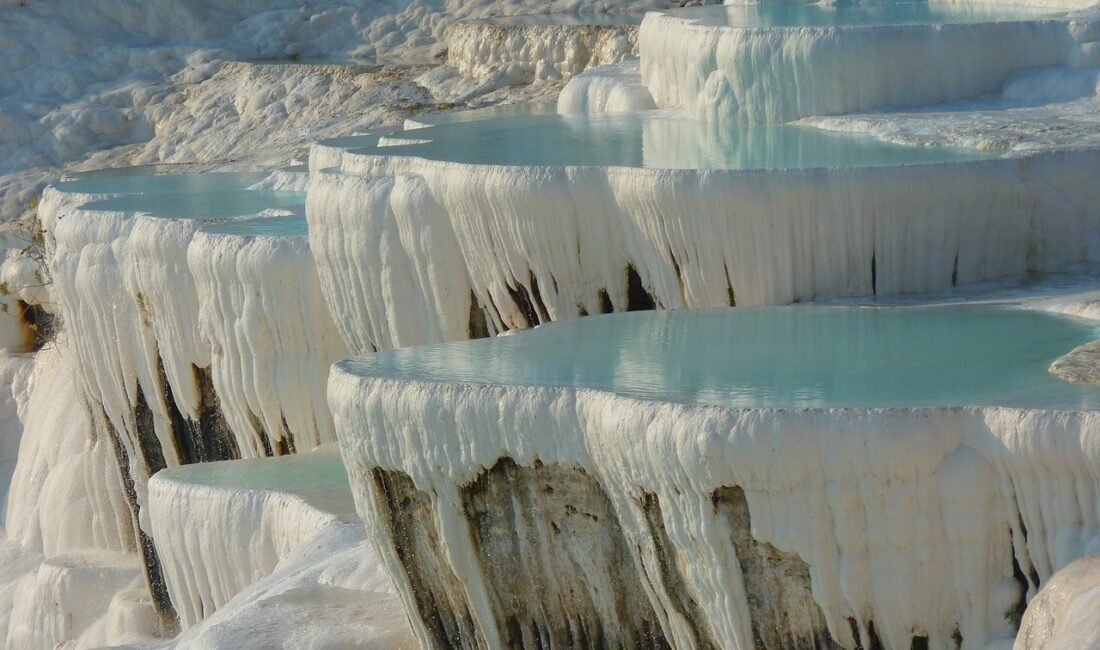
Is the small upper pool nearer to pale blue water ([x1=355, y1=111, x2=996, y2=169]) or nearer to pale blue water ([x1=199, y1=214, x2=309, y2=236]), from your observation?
pale blue water ([x1=199, y1=214, x2=309, y2=236])

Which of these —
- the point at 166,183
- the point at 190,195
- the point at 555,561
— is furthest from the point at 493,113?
the point at 555,561

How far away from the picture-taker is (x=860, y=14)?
11.7 m

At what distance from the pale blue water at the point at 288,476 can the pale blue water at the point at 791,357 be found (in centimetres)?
152

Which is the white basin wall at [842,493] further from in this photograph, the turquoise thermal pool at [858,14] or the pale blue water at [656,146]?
the turquoise thermal pool at [858,14]

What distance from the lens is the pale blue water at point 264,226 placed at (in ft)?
31.1

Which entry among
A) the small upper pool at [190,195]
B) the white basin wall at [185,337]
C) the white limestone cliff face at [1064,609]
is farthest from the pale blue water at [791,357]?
the small upper pool at [190,195]

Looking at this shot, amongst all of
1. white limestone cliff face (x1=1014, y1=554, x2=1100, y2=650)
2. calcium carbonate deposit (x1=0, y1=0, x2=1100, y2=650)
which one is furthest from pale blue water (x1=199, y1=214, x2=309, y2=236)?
white limestone cliff face (x1=1014, y1=554, x2=1100, y2=650)

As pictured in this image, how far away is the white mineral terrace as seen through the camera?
535 cm

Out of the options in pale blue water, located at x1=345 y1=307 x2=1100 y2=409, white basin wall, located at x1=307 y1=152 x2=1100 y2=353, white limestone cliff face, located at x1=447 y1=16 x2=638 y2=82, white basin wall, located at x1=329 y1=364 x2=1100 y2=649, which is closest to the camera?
white basin wall, located at x1=329 y1=364 x2=1100 y2=649

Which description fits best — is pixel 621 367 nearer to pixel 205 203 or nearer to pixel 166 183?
pixel 205 203

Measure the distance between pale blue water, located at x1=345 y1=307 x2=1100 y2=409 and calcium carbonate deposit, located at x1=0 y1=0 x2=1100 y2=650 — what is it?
24 millimetres

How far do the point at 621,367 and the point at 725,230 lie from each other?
142cm

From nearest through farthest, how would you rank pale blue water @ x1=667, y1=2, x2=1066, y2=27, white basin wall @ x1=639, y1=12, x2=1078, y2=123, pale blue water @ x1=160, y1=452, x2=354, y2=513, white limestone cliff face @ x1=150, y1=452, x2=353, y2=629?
white limestone cliff face @ x1=150, y1=452, x2=353, y2=629
pale blue water @ x1=160, y1=452, x2=354, y2=513
white basin wall @ x1=639, y1=12, x2=1078, y2=123
pale blue water @ x1=667, y1=2, x2=1066, y2=27

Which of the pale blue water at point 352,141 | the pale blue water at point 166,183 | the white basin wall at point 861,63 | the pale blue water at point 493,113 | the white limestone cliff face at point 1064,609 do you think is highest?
the white basin wall at point 861,63
